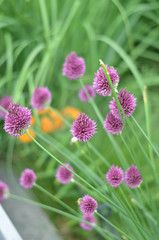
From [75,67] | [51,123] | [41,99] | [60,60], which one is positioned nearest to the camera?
[75,67]

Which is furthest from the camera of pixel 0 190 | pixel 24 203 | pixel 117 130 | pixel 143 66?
pixel 143 66

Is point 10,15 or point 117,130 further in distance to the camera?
point 10,15

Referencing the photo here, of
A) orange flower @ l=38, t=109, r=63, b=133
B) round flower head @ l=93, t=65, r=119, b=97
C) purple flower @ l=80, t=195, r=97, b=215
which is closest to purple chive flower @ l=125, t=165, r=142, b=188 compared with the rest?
purple flower @ l=80, t=195, r=97, b=215

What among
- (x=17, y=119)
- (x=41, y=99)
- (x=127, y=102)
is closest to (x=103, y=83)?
(x=127, y=102)

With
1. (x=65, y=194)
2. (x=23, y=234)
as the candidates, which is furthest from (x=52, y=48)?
(x=23, y=234)

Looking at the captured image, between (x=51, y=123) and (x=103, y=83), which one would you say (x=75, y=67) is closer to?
(x=103, y=83)

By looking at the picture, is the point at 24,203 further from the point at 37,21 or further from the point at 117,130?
the point at 37,21
